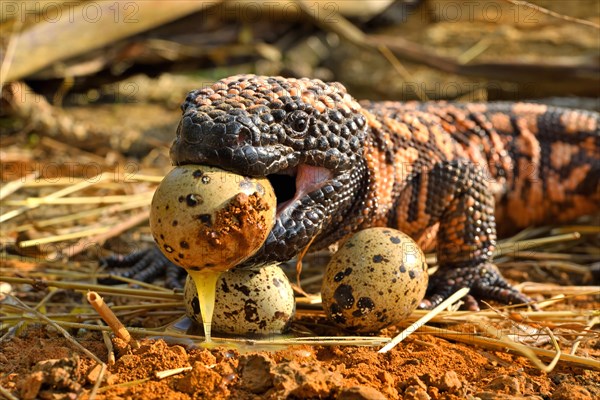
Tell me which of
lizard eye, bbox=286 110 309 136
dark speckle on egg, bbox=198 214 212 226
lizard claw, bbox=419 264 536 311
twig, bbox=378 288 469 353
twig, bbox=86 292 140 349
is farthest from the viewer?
lizard claw, bbox=419 264 536 311

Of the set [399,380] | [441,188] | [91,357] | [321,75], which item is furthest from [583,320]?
[321,75]

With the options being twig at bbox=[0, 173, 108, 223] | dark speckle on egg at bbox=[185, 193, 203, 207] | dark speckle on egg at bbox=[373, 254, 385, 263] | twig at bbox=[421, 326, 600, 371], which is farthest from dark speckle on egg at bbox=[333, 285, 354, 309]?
twig at bbox=[0, 173, 108, 223]

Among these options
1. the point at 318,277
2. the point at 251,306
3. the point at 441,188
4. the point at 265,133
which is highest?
the point at 265,133

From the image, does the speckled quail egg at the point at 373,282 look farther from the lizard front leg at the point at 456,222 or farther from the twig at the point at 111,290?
the twig at the point at 111,290

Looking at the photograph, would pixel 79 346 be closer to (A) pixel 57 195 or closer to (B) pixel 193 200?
(B) pixel 193 200

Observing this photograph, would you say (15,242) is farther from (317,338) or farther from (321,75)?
(321,75)

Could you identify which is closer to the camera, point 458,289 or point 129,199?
point 458,289

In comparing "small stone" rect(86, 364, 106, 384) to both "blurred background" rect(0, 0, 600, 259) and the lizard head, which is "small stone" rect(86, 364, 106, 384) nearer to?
the lizard head
